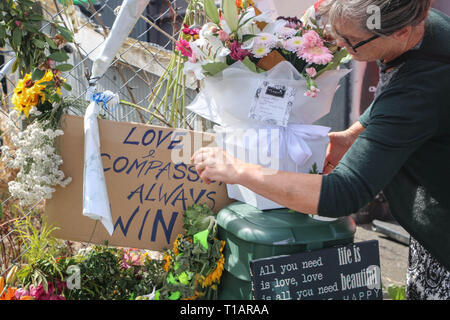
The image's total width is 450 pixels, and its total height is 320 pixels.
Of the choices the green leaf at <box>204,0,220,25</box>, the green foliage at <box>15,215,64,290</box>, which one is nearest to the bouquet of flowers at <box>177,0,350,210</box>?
the green leaf at <box>204,0,220,25</box>

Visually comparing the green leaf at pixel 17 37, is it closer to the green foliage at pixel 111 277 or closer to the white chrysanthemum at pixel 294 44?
the green foliage at pixel 111 277

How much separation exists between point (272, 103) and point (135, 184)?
657 millimetres

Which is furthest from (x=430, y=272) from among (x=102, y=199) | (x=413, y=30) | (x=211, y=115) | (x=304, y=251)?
(x=102, y=199)

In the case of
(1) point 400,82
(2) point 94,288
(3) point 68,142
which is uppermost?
(1) point 400,82

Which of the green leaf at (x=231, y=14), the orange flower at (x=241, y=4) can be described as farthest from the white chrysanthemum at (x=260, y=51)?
the orange flower at (x=241, y=4)

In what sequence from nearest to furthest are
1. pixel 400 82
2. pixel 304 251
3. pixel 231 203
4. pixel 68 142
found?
pixel 400 82 < pixel 304 251 < pixel 68 142 < pixel 231 203

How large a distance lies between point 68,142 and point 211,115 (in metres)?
0.59

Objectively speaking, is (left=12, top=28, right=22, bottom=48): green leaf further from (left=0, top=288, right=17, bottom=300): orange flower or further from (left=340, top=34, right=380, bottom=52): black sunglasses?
(left=340, top=34, right=380, bottom=52): black sunglasses

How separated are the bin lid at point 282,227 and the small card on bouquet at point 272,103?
343 millimetres

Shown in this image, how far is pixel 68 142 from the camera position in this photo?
58.5 inches

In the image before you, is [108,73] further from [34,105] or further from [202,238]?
[202,238]

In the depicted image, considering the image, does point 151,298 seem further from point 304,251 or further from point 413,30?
point 413,30

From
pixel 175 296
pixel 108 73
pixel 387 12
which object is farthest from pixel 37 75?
pixel 108 73

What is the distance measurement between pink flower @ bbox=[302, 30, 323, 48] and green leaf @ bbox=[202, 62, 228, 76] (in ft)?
0.97
